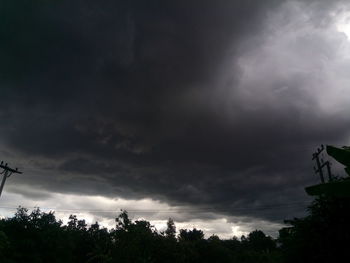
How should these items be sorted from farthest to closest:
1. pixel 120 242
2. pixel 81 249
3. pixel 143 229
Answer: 1. pixel 81 249
2. pixel 143 229
3. pixel 120 242

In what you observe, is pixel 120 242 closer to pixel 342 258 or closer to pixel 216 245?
pixel 216 245

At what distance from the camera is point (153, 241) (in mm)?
53656

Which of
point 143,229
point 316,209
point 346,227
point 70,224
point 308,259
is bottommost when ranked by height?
point 308,259

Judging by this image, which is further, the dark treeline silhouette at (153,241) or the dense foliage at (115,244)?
the dense foliage at (115,244)

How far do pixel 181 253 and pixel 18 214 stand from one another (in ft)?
94.9

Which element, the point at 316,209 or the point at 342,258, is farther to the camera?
the point at 316,209

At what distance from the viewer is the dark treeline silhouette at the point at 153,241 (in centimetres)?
1322

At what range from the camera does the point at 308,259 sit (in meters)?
13.6

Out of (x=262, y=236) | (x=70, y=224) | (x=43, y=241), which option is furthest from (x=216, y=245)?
(x=262, y=236)

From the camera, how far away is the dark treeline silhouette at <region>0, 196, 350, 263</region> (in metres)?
13.2

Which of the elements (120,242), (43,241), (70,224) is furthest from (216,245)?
(70,224)

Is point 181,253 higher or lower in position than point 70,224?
lower

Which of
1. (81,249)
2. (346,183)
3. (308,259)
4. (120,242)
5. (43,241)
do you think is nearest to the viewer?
(346,183)

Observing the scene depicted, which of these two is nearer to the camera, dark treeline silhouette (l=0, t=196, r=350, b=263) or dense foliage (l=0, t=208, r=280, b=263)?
dark treeline silhouette (l=0, t=196, r=350, b=263)
